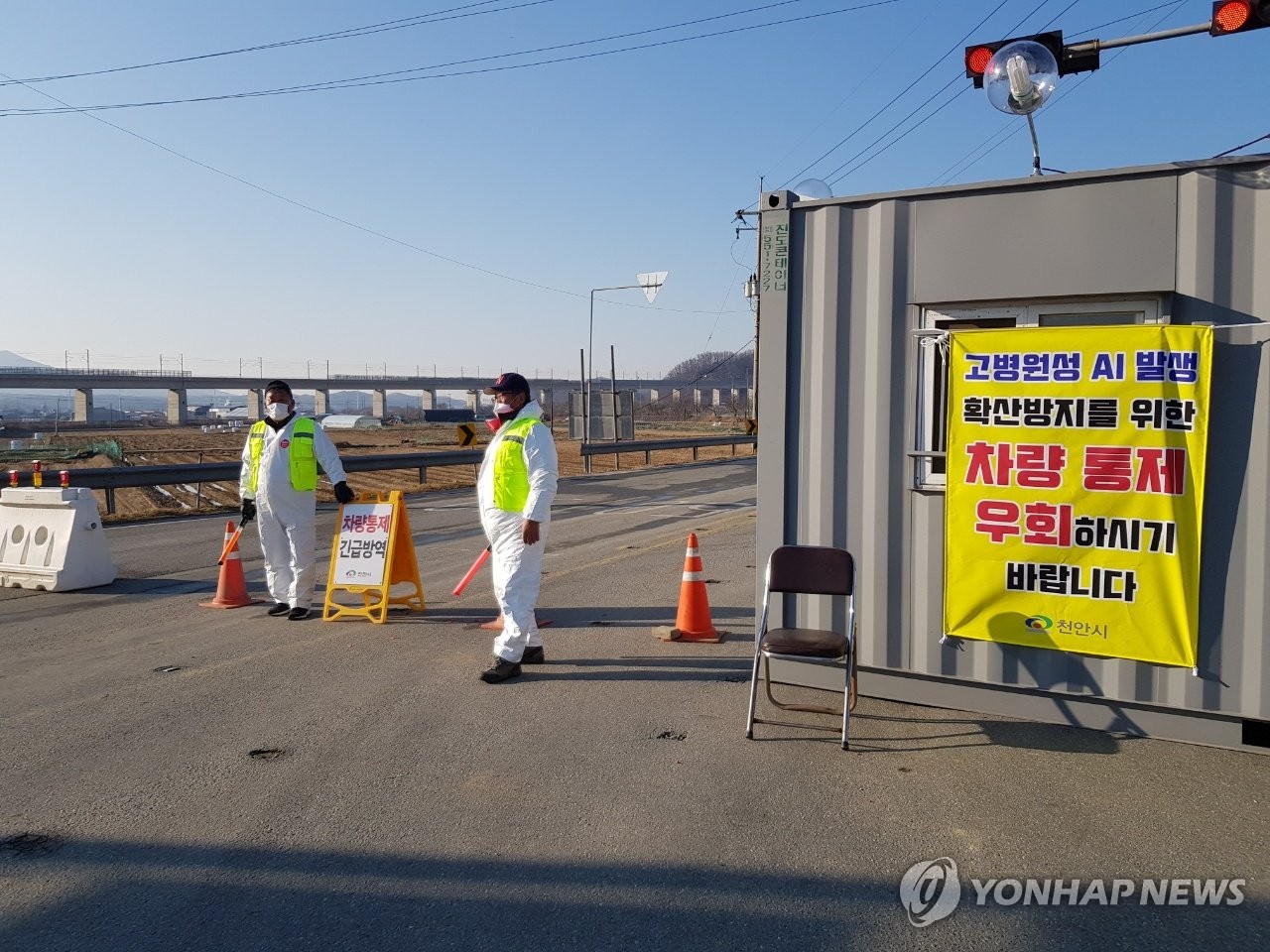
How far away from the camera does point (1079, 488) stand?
505cm

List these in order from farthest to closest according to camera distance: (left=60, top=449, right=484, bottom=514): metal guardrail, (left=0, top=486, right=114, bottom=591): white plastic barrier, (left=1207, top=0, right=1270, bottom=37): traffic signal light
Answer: (left=60, top=449, right=484, bottom=514): metal guardrail
(left=0, top=486, right=114, bottom=591): white plastic barrier
(left=1207, top=0, right=1270, bottom=37): traffic signal light

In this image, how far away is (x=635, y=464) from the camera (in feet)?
121

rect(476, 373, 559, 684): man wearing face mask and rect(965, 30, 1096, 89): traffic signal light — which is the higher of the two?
rect(965, 30, 1096, 89): traffic signal light

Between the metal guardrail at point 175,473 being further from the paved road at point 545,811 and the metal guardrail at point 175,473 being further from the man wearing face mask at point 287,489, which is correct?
the paved road at point 545,811

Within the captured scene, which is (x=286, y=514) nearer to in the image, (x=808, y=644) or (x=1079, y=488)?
(x=808, y=644)

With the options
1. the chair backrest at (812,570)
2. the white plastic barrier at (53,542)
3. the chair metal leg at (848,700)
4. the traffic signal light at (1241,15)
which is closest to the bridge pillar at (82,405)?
the white plastic barrier at (53,542)

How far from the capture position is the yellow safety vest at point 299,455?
8.23 meters

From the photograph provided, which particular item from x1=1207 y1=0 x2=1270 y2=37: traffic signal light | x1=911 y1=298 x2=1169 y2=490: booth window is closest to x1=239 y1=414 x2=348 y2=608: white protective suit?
x1=911 y1=298 x2=1169 y2=490: booth window

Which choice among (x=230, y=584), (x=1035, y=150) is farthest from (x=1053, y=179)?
(x=230, y=584)

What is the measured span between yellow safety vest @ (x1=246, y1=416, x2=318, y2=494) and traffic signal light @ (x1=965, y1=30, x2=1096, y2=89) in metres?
6.85

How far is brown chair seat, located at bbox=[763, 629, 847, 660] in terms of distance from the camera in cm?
503

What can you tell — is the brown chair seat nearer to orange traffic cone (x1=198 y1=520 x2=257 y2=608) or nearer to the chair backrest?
the chair backrest

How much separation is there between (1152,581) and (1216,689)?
24.6 inches

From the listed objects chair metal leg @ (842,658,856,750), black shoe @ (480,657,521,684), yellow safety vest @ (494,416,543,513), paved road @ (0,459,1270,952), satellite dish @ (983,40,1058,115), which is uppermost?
satellite dish @ (983,40,1058,115)
